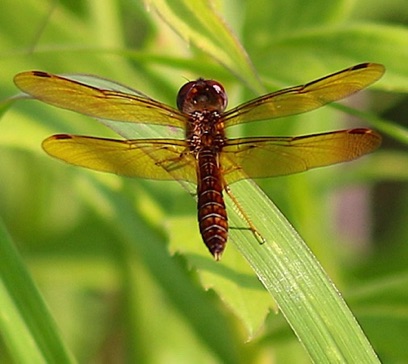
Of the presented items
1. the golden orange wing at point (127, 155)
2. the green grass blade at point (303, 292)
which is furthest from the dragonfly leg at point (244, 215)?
the golden orange wing at point (127, 155)

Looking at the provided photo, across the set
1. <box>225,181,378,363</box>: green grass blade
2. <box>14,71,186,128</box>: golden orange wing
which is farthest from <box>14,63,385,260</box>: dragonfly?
<box>225,181,378,363</box>: green grass blade

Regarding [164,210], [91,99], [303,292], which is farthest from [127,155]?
[303,292]

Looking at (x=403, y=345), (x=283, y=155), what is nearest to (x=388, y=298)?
(x=403, y=345)

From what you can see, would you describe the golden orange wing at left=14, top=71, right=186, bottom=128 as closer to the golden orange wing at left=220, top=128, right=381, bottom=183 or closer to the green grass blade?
the golden orange wing at left=220, top=128, right=381, bottom=183

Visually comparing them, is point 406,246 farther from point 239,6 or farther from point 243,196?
point 243,196

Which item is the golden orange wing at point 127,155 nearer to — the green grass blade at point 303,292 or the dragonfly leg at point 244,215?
the dragonfly leg at point 244,215
